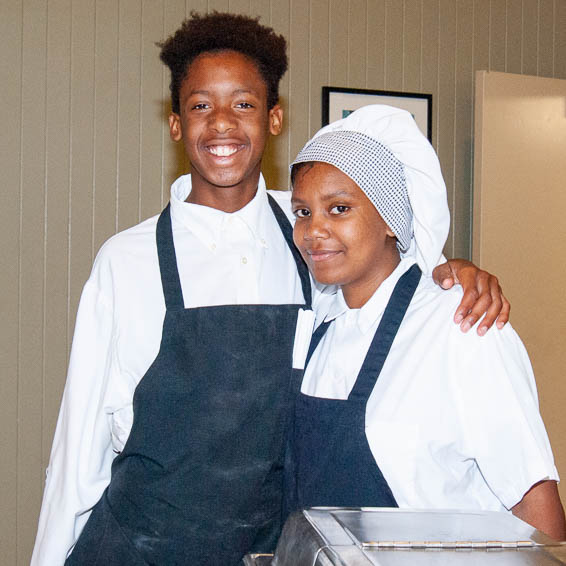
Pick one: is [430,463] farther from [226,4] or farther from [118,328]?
[226,4]

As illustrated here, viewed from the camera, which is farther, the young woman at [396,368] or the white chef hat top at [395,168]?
the white chef hat top at [395,168]

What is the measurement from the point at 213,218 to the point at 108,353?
1.15 feet

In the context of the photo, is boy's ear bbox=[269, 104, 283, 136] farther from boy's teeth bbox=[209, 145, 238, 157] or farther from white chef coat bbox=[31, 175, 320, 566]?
white chef coat bbox=[31, 175, 320, 566]

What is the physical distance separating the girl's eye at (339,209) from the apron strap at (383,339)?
0.54 ft

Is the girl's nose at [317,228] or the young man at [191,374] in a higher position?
the girl's nose at [317,228]

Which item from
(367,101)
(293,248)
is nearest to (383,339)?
(293,248)

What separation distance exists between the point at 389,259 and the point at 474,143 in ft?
7.03

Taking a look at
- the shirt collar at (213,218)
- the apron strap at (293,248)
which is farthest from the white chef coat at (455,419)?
the shirt collar at (213,218)

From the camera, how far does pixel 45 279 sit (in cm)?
299

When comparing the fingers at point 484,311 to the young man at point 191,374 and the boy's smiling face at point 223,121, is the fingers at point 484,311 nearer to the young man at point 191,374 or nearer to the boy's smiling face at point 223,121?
the young man at point 191,374

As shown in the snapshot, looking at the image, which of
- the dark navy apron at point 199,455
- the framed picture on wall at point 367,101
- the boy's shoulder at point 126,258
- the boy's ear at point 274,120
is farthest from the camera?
the framed picture on wall at point 367,101

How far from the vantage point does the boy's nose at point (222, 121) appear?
1.53 meters

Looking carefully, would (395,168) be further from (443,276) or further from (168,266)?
(168,266)

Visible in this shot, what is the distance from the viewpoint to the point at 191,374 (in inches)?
54.7
